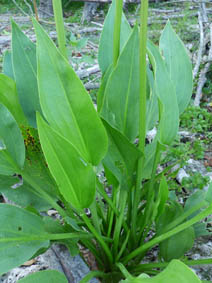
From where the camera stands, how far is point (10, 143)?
597 mm

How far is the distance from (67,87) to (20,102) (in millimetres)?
200

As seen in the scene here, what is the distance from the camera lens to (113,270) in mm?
732

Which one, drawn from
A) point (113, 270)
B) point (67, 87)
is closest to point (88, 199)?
point (67, 87)

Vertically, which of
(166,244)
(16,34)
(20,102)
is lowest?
(166,244)

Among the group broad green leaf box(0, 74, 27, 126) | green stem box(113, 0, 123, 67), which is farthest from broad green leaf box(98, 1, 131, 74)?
broad green leaf box(0, 74, 27, 126)

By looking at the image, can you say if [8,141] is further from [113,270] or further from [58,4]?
[113,270]

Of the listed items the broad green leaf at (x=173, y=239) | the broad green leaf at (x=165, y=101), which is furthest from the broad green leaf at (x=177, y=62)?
the broad green leaf at (x=173, y=239)

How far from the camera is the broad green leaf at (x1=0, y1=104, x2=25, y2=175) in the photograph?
580 mm

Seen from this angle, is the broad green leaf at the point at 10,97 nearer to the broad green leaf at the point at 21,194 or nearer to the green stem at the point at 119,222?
the broad green leaf at the point at 21,194

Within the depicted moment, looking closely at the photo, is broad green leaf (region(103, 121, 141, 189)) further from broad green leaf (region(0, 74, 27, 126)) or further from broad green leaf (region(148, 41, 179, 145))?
broad green leaf (region(0, 74, 27, 126))

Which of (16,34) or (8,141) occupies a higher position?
(16,34)

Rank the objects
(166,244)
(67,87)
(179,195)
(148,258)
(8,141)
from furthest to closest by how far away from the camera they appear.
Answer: (179,195)
(148,258)
(166,244)
(8,141)
(67,87)

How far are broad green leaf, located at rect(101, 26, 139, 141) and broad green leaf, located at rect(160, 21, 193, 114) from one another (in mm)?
154

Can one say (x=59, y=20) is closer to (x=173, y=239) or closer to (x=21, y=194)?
(x=21, y=194)
